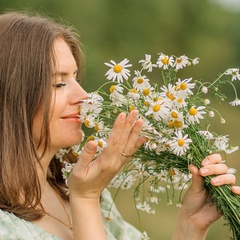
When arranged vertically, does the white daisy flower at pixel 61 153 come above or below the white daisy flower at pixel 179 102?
below

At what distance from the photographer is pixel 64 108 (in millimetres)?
2402

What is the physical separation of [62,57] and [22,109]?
23 centimetres

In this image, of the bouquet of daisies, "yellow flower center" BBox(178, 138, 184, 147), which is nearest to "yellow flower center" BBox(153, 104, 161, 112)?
the bouquet of daisies

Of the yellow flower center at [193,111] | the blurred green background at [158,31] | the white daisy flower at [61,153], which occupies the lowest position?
the blurred green background at [158,31]

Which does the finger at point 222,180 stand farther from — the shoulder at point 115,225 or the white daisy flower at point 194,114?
the shoulder at point 115,225

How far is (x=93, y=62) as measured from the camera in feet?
33.9

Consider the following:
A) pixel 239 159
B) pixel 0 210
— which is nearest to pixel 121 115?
pixel 0 210

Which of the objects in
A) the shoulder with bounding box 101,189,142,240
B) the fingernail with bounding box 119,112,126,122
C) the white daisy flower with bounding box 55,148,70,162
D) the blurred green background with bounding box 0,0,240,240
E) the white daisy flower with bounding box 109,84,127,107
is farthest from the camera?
the blurred green background with bounding box 0,0,240,240

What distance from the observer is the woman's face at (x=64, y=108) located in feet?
7.86

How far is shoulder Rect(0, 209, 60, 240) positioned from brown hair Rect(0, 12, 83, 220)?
38 mm

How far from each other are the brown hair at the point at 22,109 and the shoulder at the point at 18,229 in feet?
0.13

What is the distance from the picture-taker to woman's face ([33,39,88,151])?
2.39 metres

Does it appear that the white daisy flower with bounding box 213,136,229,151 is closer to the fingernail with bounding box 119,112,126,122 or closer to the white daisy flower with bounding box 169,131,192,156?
the white daisy flower with bounding box 169,131,192,156

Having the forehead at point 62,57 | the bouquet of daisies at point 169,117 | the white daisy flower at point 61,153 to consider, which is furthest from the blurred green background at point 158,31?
the bouquet of daisies at point 169,117
